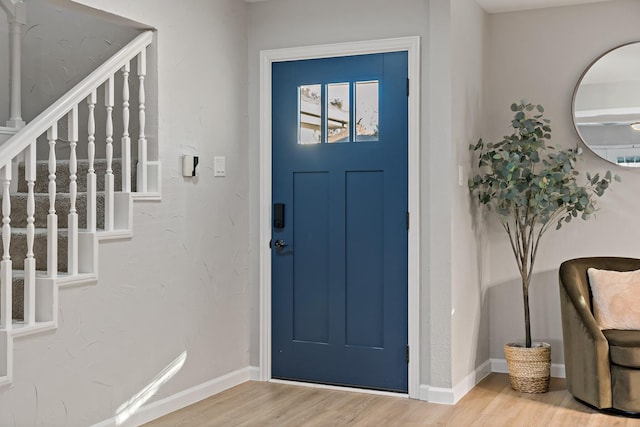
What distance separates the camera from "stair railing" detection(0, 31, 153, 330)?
127 inches

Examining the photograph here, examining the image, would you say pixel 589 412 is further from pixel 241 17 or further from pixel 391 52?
pixel 241 17

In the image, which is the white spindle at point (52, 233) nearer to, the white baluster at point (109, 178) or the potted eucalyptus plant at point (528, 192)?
the white baluster at point (109, 178)

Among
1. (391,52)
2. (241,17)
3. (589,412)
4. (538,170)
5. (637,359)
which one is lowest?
(589,412)

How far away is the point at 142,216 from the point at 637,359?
276 cm

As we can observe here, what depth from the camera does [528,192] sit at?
481 cm

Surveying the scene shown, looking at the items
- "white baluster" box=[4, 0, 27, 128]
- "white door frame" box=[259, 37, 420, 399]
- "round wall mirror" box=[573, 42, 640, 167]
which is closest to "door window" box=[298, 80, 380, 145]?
"white door frame" box=[259, 37, 420, 399]

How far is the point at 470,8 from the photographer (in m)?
4.91

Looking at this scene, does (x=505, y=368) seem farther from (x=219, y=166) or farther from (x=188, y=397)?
(x=219, y=166)

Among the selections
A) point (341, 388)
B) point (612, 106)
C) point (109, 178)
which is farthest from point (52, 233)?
point (612, 106)

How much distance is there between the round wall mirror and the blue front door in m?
1.33

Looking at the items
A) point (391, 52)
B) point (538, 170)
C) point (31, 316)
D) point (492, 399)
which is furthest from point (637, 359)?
point (31, 316)

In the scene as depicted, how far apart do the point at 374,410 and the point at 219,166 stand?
174cm

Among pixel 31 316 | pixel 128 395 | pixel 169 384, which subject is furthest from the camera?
pixel 169 384

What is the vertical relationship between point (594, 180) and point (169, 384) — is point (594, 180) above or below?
above
